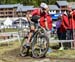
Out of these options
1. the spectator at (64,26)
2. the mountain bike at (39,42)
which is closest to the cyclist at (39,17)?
the mountain bike at (39,42)

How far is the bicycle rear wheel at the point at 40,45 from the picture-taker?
10.3m

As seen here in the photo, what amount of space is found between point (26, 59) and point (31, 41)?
0.59 m

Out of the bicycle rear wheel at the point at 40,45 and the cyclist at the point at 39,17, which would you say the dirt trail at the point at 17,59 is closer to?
the bicycle rear wheel at the point at 40,45

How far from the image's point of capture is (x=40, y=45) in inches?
411

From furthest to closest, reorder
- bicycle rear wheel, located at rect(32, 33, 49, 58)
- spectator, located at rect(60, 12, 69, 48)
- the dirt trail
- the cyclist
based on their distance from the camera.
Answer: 1. spectator, located at rect(60, 12, 69, 48)
2. the cyclist
3. bicycle rear wheel, located at rect(32, 33, 49, 58)
4. the dirt trail

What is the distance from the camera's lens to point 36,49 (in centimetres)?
1052

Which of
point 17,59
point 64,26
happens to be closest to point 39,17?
point 17,59

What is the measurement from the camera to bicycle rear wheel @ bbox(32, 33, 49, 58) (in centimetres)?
1026

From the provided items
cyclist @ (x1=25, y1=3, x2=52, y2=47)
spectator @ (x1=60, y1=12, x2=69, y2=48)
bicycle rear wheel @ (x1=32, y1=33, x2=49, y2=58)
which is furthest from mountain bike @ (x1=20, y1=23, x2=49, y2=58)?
spectator @ (x1=60, y1=12, x2=69, y2=48)

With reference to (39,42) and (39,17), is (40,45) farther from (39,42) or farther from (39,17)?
(39,17)

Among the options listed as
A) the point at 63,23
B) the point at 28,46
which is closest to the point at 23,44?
the point at 28,46

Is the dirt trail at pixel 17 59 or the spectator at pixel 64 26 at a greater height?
the spectator at pixel 64 26

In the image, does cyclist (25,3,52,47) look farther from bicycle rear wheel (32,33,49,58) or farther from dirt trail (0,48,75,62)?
dirt trail (0,48,75,62)

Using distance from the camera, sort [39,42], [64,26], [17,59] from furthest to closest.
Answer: [64,26], [39,42], [17,59]
